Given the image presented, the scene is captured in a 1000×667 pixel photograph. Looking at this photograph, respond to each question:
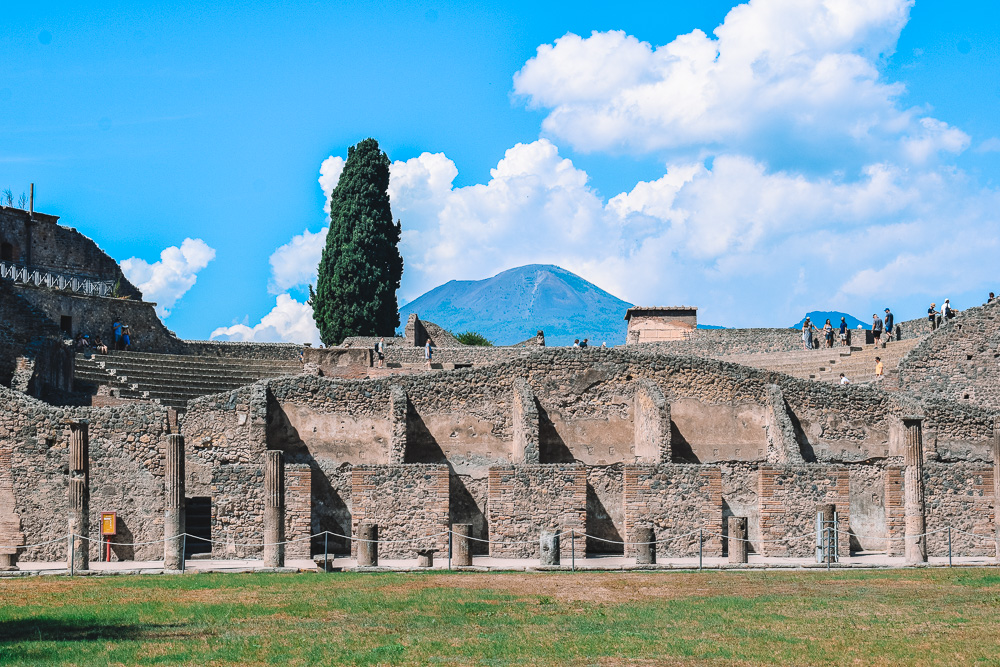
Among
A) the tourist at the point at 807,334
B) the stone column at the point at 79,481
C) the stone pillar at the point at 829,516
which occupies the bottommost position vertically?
the stone pillar at the point at 829,516

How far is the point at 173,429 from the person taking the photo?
28203 mm

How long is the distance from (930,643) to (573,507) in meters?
12.6

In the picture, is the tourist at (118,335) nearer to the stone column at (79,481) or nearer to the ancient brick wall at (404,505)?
the stone column at (79,481)

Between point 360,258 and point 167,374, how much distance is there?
20803 mm

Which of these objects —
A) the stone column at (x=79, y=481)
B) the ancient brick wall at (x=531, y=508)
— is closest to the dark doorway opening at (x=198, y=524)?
the stone column at (x=79, y=481)

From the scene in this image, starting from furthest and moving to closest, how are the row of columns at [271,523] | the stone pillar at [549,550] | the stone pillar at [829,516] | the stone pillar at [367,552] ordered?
the stone pillar at [829,516], the stone pillar at [367,552], the stone pillar at [549,550], the row of columns at [271,523]

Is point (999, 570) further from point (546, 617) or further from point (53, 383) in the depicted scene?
point (53, 383)

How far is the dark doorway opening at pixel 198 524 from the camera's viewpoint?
2730cm

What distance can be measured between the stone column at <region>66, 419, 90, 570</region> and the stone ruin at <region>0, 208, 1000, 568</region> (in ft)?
0.11

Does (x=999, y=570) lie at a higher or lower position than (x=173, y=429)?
lower

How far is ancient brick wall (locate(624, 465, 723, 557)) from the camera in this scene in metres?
27.2

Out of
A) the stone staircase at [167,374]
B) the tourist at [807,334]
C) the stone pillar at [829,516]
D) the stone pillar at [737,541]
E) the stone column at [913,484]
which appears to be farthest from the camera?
the tourist at [807,334]

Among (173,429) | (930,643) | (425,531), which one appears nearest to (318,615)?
(930,643)

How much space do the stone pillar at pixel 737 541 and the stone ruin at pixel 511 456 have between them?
0.14 metres
